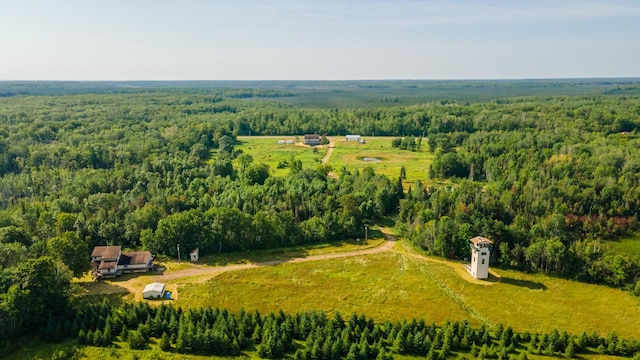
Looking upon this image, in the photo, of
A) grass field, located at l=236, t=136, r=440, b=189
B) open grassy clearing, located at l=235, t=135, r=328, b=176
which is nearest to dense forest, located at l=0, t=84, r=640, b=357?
open grassy clearing, located at l=235, t=135, r=328, b=176

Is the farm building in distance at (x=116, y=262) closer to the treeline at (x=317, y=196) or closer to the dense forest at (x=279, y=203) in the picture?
the dense forest at (x=279, y=203)

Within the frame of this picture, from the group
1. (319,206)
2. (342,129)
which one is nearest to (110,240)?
(319,206)

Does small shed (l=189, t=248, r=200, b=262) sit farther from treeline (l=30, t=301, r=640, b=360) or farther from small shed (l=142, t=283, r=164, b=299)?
treeline (l=30, t=301, r=640, b=360)

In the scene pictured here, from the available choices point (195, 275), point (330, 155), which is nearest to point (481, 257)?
point (195, 275)

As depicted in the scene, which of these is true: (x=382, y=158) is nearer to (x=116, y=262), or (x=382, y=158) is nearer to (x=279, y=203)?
(x=279, y=203)

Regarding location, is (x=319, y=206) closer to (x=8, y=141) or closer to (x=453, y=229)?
(x=453, y=229)

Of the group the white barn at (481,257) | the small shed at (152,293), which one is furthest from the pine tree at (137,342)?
the white barn at (481,257)
